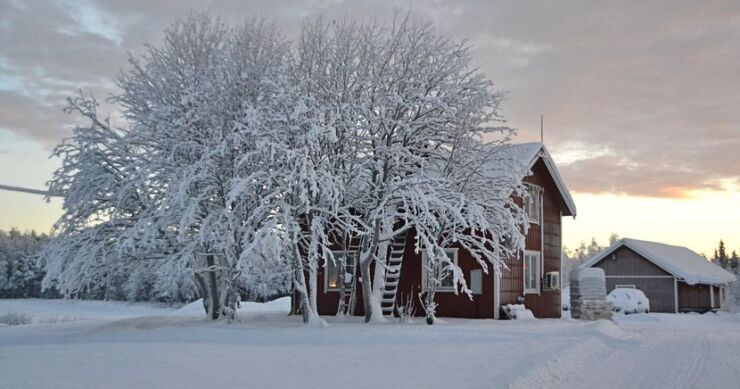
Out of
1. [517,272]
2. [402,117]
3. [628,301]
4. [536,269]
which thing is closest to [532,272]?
[536,269]

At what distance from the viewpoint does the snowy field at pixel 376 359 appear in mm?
10375

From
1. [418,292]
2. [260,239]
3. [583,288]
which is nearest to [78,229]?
[260,239]

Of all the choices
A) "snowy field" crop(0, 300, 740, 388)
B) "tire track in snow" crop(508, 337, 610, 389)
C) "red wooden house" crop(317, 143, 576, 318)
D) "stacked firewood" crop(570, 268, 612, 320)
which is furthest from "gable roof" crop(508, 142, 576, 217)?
"tire track in snow" crop(508, 337, 610, 389)

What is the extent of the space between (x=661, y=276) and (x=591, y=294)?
21264 mm

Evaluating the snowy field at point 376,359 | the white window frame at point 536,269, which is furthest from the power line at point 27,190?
the white window frame at point 536,269

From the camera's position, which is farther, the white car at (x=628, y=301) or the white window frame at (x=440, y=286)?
the white car at (x=628, y=301)

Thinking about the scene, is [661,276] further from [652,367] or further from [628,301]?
[652,367]

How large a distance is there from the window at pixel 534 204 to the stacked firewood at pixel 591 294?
297 centimetres

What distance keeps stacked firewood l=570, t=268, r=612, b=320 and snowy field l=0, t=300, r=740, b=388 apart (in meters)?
6.04

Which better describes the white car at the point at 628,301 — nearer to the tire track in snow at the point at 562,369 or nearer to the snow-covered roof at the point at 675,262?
the snow-covered roof at the point at 675,262

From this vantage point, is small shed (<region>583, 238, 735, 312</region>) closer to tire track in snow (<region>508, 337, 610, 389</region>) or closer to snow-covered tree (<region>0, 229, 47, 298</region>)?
tire track in snow (<region>508, 337, 610, 389</region>)

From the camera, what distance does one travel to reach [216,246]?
20.2m

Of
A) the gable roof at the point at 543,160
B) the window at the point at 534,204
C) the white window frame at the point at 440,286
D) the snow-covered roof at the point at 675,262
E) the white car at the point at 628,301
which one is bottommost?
the white car at the point at 628,301

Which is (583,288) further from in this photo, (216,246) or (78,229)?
(78,229)
